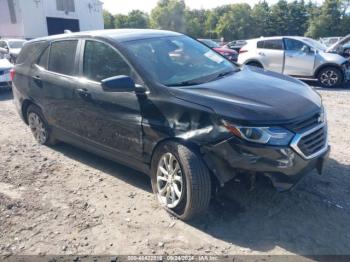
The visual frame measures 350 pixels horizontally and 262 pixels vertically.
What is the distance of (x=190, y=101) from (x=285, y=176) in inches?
42.4

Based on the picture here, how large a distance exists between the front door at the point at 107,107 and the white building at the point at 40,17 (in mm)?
28638

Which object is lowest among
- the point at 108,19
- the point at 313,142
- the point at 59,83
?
the point at 108,19

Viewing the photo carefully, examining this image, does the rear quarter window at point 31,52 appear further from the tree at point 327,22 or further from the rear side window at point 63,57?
the tree at point 327,22

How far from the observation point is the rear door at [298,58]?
10.7 meters

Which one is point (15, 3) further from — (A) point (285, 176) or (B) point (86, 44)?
(A) point (285, 176)

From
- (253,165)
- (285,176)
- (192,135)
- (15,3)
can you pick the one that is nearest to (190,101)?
(192,135)

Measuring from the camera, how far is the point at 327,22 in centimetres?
6525

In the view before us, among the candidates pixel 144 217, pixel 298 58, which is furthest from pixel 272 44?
pixel 144 217

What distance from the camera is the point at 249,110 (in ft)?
10.1

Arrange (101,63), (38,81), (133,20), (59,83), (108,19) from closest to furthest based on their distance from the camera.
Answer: (101,63) → (59,83) → (38,81) → (108,19) → (133,20)

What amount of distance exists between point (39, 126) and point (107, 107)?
2144 millimetres

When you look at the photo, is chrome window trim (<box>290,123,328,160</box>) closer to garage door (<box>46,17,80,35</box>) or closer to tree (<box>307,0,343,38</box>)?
garage door (<box>46,17,80,35</box>)

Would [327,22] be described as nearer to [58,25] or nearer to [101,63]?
[58,25]

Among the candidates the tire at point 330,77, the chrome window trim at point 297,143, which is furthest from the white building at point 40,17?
the chrome window trim at point 297,143
